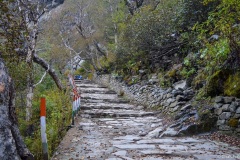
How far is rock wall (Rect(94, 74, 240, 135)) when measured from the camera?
17.5 feet

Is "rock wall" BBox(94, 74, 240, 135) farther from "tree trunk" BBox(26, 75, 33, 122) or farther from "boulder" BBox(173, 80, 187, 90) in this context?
"tree trunk" BBox(26, 75, 33, 122)

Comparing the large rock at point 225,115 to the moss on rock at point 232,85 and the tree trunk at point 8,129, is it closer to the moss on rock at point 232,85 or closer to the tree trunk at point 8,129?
the moss on rock at point 232,85

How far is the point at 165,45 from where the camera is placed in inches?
407

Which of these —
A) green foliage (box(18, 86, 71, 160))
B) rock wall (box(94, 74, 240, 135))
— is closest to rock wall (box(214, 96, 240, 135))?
rock wall (box(94, 74, 240, 135))

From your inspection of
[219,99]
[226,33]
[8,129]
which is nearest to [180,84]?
[219,99]

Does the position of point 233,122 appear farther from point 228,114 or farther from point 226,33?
point 226,33

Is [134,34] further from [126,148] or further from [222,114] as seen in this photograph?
[126,148]

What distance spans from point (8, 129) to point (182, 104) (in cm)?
561

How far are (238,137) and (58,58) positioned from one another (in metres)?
18.5

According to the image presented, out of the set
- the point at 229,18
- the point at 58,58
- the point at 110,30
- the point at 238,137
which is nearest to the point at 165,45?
the point at 229,18

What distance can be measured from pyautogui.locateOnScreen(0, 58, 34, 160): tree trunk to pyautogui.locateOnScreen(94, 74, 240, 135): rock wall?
389 centimetres

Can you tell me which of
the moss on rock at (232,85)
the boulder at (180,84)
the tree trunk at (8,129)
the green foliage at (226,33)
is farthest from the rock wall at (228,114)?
the tree trunk at (8,129)

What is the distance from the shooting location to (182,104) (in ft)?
24.5

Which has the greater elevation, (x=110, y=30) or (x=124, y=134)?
(x=110, y=30)
